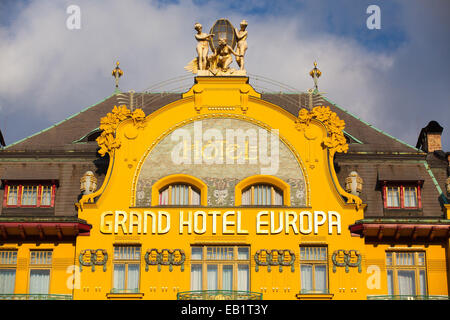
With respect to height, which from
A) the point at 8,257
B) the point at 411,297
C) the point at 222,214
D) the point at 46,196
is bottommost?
the point at 411,297

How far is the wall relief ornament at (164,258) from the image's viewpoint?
1642 inches

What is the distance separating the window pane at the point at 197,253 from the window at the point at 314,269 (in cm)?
471

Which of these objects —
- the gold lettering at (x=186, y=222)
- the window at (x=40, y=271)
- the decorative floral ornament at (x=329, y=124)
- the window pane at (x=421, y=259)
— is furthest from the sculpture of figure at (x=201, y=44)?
the window pane at (x=421, y=259)

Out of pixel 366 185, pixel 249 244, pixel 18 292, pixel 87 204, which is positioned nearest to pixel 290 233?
pixel 249 244

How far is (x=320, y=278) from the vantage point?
41938mm

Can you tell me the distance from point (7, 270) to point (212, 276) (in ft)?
31.9

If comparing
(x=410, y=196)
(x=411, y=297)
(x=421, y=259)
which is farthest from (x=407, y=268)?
(x=410, y=196)

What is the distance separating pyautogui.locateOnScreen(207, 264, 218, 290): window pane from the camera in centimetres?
4188

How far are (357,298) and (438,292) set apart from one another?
4.16 meters

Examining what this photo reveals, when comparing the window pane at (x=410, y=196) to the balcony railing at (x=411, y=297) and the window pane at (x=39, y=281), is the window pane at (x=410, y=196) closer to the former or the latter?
the balcony railing at (x=411, y=297)

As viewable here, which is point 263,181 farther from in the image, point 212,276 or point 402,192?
point 402,192
